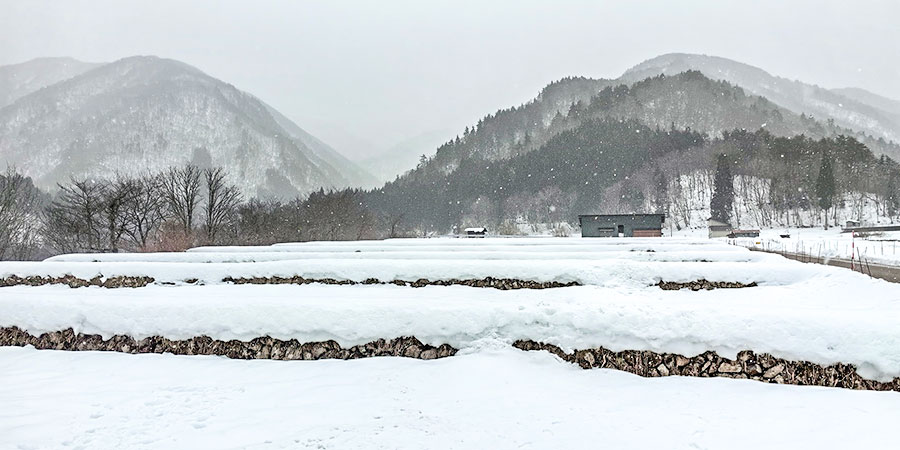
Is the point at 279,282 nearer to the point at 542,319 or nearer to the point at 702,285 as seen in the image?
the point at 542,319

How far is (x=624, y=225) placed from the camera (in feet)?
160

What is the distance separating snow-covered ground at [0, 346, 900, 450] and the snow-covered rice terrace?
32 millimetres

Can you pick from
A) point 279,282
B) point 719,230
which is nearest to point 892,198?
point 719,230

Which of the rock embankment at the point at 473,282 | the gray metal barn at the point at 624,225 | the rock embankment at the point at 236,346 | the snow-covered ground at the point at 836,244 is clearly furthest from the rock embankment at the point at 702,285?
the gray metal barn at the point at 624,225

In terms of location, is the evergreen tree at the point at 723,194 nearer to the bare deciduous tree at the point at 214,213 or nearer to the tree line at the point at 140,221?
the tree line at the point at 140,221

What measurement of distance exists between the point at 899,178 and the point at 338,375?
11321cm

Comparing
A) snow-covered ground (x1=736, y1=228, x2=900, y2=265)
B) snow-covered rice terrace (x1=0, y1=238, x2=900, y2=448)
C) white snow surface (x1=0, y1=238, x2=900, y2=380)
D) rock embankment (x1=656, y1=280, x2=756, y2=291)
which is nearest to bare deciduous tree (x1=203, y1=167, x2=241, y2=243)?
white snow surface (x1=0, y1=238, x2=900, y2=380)

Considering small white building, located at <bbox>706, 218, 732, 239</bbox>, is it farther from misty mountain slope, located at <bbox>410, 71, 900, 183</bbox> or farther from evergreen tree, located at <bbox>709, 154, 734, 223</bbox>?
misty mountain slope, located at <bbox>410, 71, 900, 183</bbox>

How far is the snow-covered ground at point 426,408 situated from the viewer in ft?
16.3

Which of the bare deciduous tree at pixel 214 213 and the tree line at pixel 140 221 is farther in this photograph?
the bare deciduous tree at pixel 214 213

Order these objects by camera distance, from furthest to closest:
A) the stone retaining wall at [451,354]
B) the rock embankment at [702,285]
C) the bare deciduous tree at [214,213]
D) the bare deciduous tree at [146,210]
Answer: the bare deciduous tree at [146,210], the bare deciduous tree at [214,213], the rock embankment at [702,285], the stone retaining wall at [451,354]

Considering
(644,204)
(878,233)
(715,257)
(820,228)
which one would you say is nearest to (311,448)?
(715,257)

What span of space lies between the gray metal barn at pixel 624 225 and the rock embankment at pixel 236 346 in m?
43.8

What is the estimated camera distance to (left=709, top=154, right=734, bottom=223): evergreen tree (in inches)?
3408
